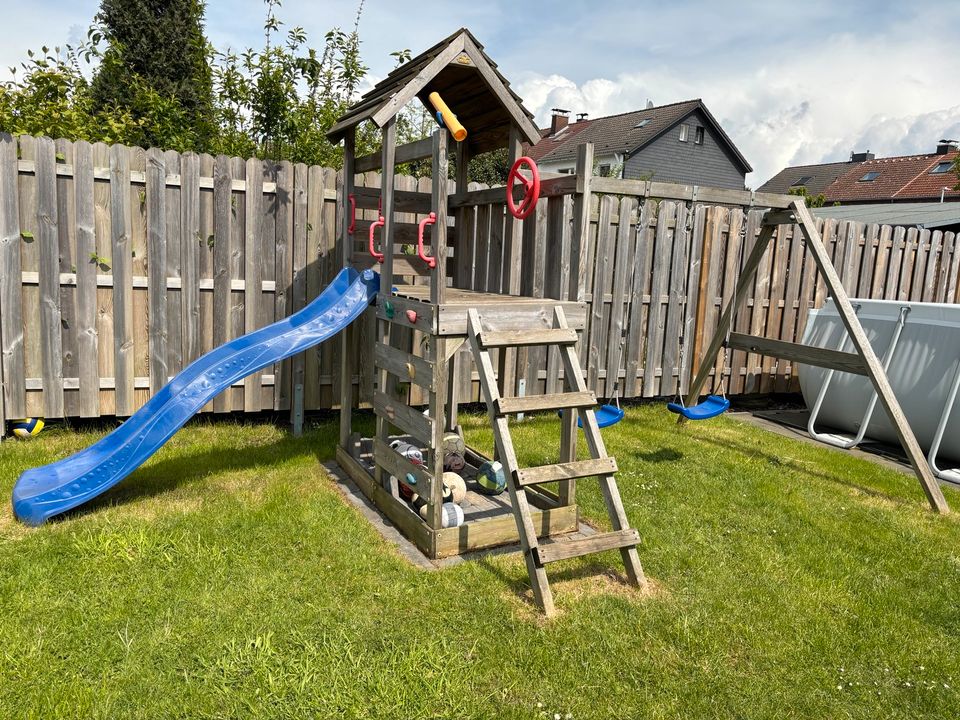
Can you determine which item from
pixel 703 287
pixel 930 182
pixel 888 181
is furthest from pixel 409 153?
pixel 888 181

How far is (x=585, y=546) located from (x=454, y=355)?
1.48m

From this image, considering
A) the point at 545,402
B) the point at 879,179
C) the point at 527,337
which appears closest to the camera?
the point at 545,402

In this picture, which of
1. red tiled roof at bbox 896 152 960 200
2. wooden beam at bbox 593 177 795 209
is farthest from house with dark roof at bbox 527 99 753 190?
wooden beam at bbox 593 177 795 209

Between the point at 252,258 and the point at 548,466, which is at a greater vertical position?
the point at 252,258

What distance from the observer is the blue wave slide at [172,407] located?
4.16 m

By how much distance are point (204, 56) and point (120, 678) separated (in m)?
7.94

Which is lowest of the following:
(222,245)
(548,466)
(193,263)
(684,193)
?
(548,466)

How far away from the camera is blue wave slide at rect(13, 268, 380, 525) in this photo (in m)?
4.16

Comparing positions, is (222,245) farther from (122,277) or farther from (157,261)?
(122,277)

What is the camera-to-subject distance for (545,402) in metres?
3.88

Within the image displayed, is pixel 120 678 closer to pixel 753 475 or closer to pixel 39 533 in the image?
pixel 39 533

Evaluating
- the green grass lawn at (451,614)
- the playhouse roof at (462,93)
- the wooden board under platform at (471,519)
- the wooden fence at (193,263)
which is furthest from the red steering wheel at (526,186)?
the green grass lawn at (451,614)

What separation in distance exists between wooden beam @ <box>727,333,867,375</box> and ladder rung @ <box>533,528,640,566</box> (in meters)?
2.85

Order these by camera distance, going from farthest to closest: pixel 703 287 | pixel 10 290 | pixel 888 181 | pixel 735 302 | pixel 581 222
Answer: pixel 888 181 → pixel 703 287 → pixel 735 302 → pixel 10 290 → pixel 581 222
